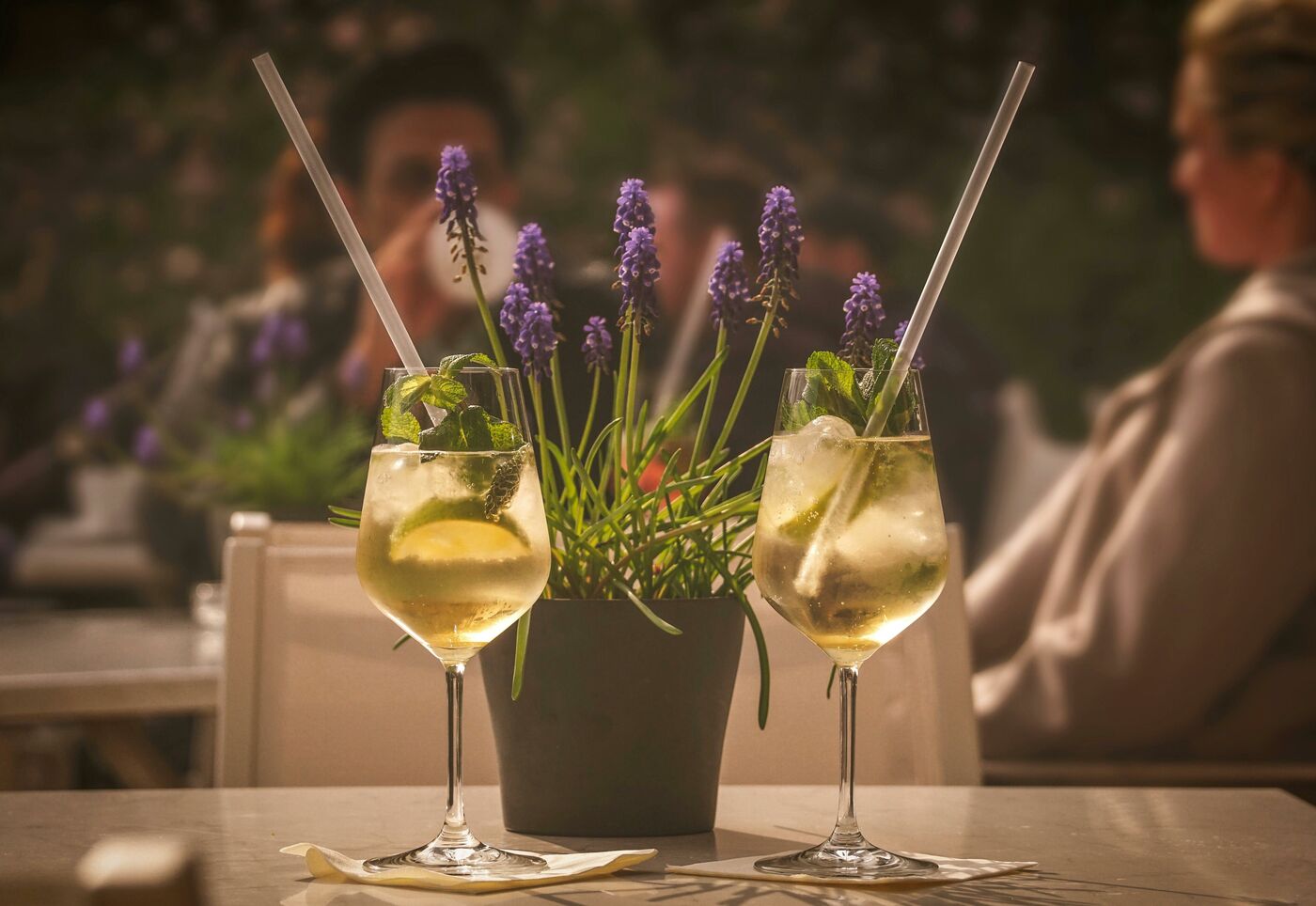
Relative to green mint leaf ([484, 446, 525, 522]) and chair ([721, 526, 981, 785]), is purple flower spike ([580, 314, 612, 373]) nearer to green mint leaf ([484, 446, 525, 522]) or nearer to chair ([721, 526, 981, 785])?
green mint leaf ([484, 446, 525, 522])

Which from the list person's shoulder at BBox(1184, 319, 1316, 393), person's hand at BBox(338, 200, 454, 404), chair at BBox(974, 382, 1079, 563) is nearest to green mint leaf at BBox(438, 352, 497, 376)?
person's shoulder at BBox(1184, 319, 1316, 393)

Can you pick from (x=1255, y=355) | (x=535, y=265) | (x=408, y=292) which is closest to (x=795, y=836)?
(x=535, y=265)

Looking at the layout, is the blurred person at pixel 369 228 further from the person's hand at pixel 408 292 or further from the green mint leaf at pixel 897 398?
the green mint leaf at pixel 897 398

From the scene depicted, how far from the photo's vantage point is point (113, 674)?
1.62 metres

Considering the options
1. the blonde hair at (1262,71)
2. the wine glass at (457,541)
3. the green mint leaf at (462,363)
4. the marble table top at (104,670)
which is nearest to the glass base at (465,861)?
the wine glass at (457,541)

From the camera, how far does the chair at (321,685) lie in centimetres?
119

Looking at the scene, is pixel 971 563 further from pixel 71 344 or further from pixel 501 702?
pixel 501 702

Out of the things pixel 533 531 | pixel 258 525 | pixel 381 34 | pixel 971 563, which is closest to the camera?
pixel 533 531

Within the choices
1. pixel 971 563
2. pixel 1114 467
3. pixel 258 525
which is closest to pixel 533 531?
pixel 258 525

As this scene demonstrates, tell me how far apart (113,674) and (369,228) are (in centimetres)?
293

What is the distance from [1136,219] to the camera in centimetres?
466

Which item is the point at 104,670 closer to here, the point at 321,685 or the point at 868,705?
the point at 321,685

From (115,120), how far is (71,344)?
80 centimetres

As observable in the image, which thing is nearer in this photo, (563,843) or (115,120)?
(563,843)
